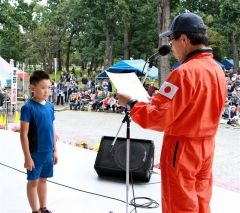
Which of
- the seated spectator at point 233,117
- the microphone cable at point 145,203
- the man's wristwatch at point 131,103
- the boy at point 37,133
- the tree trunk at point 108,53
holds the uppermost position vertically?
the tree trunk at point 108,53

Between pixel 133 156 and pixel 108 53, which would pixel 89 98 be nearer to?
pixel 108 53

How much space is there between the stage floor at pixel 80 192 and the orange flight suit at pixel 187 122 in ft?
5.26

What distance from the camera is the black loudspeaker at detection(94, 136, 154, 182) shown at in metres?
4.44

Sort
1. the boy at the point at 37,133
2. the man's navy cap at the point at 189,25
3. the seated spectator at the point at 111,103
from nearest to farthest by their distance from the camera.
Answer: the man's navy cap at the point at 189,25 → the boy at the point at 37,133 → the seated spectator at the point at 111,103

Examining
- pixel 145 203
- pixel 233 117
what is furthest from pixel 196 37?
pixel 233 117

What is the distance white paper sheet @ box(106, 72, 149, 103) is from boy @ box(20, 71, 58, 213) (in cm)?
73

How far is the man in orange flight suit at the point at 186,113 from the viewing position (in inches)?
87.5

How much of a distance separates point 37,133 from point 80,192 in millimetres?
1321

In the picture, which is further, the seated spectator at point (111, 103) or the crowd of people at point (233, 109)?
the seated spectator at point (111, 103)

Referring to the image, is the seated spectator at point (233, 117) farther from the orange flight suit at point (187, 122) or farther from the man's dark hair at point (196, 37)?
the man's dark hair at point (196, 37)

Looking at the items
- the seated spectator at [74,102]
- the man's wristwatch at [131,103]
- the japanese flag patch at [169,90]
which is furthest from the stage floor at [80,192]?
the seated spectator at [74,102]

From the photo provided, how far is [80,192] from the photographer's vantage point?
4.45 metres

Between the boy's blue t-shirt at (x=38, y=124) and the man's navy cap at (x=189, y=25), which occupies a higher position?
the man's navy cap at (x=189, y=25)

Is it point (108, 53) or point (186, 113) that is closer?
point (186, 113)
